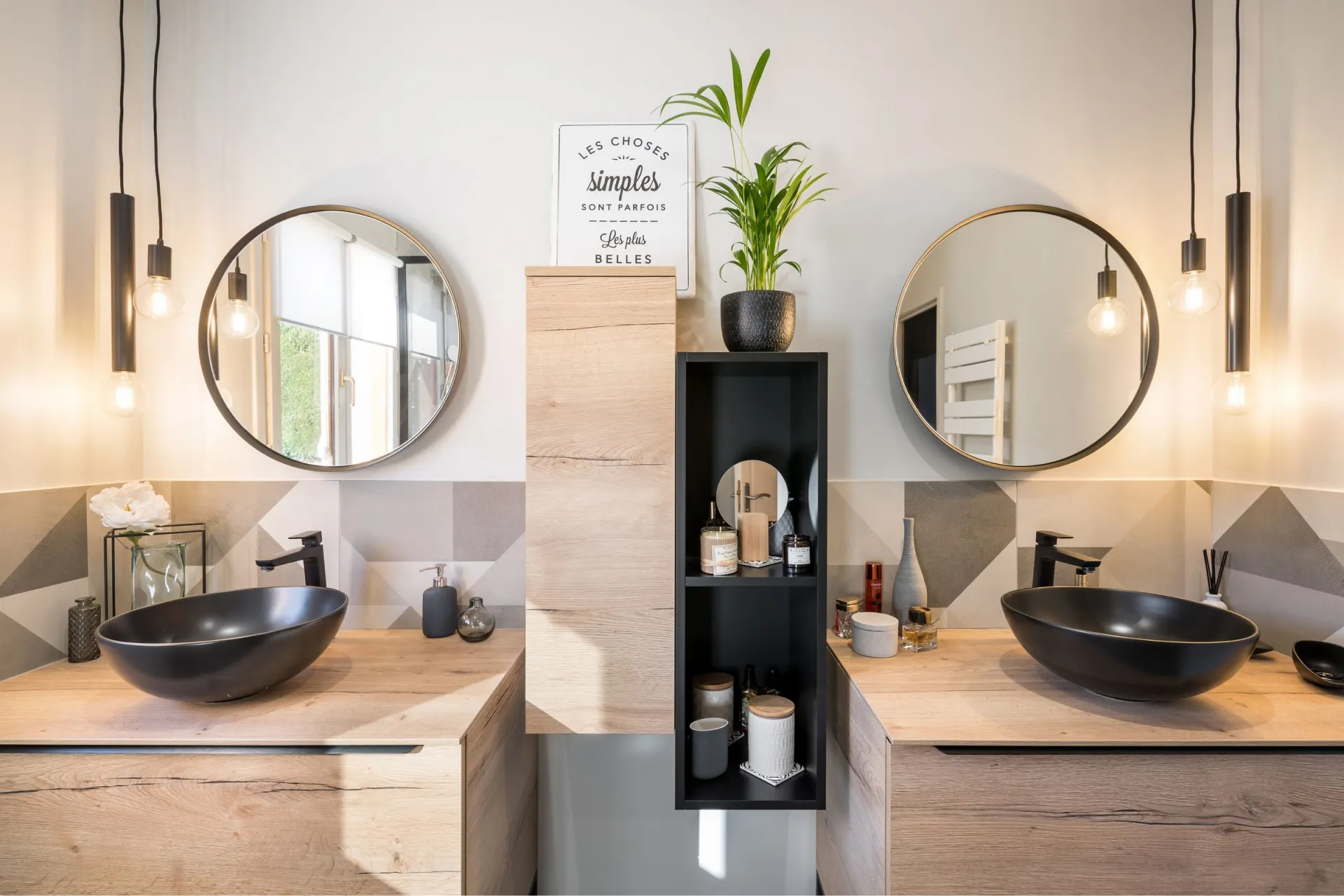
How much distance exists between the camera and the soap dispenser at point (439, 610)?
5.00 feet

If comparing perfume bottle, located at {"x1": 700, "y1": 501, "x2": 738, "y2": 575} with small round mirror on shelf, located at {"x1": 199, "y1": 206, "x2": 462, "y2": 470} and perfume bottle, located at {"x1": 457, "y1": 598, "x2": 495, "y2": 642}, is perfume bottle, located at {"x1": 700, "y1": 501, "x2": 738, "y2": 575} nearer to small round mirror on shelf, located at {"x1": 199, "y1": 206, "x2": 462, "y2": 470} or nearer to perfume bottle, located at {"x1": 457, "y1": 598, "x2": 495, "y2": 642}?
perfume bottle, located at {"x1": 457, "y1": 598, "x2": 495, "y2": 642}

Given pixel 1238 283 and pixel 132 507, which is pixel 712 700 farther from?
pixel 1238 283

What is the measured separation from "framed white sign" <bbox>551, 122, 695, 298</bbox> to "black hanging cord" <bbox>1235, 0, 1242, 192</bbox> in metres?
1.30

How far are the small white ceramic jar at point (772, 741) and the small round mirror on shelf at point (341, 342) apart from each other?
3.47ft

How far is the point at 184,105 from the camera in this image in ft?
5.27

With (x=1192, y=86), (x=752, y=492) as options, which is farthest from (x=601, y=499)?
(x=1192, y=86)

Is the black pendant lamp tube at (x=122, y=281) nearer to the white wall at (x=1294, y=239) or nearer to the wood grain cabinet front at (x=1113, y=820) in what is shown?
the wood grain cabinet front at (x=1113, y=820)

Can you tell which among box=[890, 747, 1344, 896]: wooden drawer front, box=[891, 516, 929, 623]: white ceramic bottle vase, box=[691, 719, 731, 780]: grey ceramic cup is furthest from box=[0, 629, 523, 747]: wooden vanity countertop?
box=[891, 516, 929, 623]: white ceramic bottle vase

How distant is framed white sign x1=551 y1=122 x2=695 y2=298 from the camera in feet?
5.18

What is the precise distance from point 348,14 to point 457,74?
315mm

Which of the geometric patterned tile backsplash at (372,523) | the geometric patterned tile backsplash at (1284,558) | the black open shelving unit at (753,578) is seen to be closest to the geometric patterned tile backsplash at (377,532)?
the geometric patterned tile backsplash at (372,523)

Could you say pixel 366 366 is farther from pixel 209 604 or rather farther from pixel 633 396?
pixel 633 396

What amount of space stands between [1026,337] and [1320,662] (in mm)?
879

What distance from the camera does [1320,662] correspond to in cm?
126
